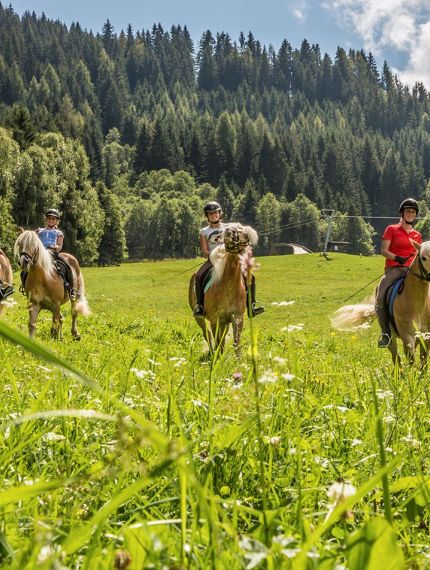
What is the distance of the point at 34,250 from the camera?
41.7 ft

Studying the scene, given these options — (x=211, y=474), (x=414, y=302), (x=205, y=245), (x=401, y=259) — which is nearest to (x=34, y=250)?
(x=205, y=245)

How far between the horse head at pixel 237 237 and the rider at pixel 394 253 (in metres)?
2.64

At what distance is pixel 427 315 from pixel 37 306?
8549 mm

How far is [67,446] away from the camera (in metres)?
2.30

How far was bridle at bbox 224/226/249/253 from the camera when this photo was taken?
8.74 m

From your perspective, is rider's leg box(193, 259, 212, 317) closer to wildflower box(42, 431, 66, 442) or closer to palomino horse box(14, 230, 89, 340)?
palomino horse box(14, 230, 89, 340)

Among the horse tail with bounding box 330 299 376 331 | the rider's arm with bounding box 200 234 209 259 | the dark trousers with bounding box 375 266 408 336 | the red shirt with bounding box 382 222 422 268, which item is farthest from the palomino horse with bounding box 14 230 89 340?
the red shirt with bounding box 382 222 422 268

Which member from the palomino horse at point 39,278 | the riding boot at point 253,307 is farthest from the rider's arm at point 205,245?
the palomino horse at point 39,278

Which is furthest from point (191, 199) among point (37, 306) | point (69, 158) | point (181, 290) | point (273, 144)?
point (37, 306)

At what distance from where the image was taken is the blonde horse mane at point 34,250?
12305 mm

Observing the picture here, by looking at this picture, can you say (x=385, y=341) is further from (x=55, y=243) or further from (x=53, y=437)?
(x=55, y=243)

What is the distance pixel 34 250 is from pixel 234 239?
573 cm

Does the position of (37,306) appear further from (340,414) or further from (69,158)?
(69,158)

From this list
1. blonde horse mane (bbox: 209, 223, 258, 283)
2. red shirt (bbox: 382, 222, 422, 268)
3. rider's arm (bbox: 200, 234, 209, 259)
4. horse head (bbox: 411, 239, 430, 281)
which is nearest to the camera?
horse head (bbox: 411, 239, 430, 281)
